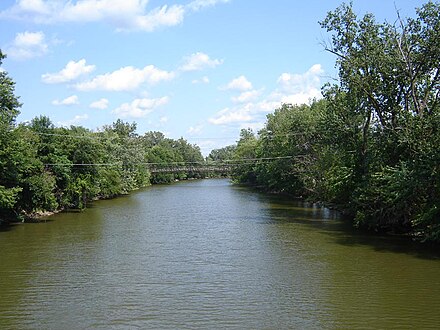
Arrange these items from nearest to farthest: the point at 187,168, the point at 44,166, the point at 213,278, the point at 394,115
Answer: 1. the point at 213,278
2. the point at 394,115
3. the point at 44,166
4. the point at 187,168

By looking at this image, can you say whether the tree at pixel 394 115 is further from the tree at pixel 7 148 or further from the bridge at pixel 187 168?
the bridge at pixel 187 168

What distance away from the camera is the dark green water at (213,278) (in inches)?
540

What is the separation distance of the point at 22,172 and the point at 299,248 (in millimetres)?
18674

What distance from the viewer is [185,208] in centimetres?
4434

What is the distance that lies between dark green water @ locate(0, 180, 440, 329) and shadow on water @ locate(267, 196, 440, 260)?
14 cm

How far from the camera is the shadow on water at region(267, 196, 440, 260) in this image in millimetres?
22578

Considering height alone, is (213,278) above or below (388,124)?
below

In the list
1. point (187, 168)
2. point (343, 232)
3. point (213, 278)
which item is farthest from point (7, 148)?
point (187, 168)

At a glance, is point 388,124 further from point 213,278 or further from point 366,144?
point 213,278

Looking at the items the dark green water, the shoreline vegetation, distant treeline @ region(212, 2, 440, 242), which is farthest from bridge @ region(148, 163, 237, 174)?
the dark green water

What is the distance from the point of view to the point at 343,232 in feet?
93.8

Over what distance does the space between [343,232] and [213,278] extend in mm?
13034

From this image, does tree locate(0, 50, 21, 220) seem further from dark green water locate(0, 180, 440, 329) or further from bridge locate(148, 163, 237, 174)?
bridge locate(148, 163, 237, 174)

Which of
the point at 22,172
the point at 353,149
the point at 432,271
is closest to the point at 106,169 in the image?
the point at 22,172
